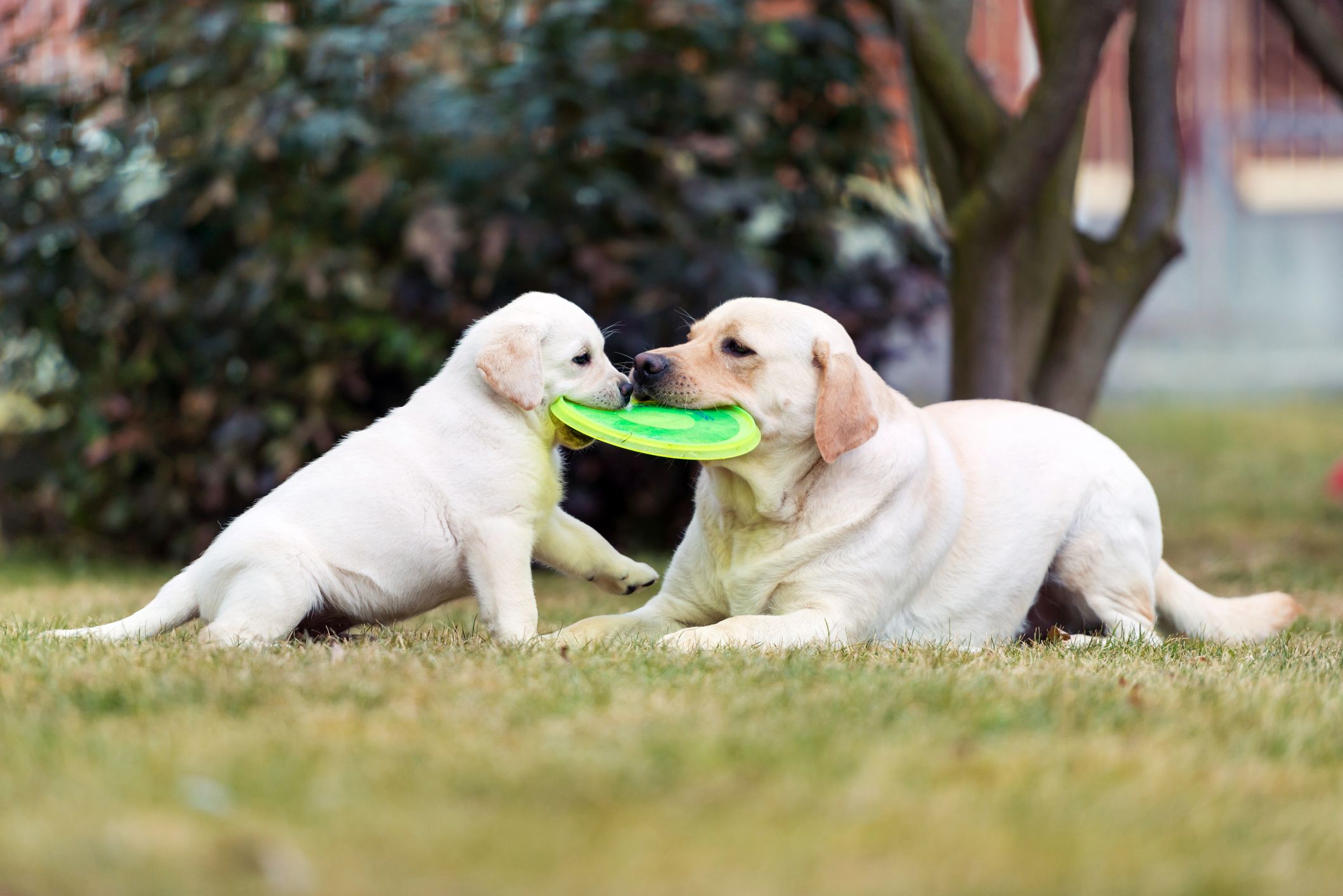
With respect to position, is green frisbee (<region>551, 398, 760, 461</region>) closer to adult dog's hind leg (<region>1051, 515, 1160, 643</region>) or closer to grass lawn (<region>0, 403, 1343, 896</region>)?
grass lawn (<region>0, 403, 1343, 896</region>)

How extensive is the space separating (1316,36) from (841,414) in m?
5.13

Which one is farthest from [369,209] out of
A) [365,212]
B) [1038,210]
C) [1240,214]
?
[1240,214]

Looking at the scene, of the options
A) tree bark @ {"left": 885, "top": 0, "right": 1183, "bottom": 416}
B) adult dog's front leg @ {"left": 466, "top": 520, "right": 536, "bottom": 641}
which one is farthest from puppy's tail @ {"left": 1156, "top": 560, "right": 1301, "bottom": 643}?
adult dog's front leg @ {"left": 466, "top": 520, "right": 536, "bottom": 641}

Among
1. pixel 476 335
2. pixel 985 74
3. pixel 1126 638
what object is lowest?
pixel 1126 638

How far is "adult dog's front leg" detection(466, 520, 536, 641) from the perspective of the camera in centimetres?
393

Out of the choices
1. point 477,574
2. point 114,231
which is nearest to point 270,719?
point 477,574

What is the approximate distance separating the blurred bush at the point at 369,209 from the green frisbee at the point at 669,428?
8.38 feet

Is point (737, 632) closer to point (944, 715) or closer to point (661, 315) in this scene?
point (944, 715)

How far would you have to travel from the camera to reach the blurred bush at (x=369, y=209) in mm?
6777

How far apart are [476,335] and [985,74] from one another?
14.3 ft

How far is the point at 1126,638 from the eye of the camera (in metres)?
4.34

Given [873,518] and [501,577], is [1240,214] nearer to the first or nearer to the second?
[873,518]

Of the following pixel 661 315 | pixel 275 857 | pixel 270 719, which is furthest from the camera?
pixel 661 315

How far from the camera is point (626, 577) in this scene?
172 inches
